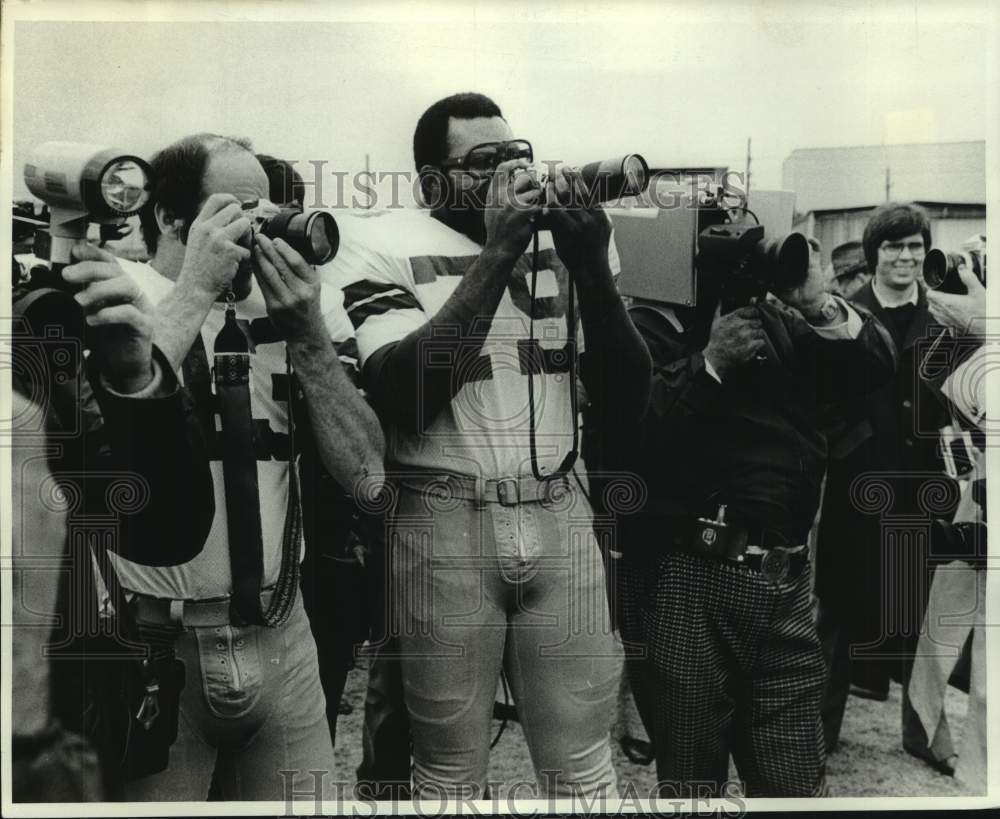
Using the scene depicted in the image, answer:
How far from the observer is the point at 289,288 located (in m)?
2.95

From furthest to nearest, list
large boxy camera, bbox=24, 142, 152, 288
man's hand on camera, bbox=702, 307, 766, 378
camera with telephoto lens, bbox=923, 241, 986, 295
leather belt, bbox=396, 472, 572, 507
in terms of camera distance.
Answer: camera with telephoto lens, bbox=923, 241, 986, 295, man's hand on camera, bbox=702, 307, 766, 378, leather belt, bbox=396, 472, 572, 507, large boxy camera, bbox=24, 142, 152, 288

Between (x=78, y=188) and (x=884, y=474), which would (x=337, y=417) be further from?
(x=884, y=474)

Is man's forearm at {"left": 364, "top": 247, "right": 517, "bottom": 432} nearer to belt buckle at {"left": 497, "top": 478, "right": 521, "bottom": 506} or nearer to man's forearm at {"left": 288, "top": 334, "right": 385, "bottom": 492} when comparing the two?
man's forearm at {"left": 288, "top": 334, "right": 385, "bottom": 492}

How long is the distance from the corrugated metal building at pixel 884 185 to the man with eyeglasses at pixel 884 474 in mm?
49

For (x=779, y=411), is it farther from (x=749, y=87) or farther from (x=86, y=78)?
(x=86, y=78)

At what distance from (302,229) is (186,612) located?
98cm

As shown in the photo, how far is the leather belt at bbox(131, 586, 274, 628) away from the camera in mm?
2934

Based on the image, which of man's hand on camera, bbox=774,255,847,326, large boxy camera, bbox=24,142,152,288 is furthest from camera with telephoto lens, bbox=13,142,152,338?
man's hand on camera, bbox=774,255,847,326

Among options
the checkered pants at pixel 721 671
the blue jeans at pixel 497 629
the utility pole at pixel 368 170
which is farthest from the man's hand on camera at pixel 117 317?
the checkered pants at pixel 721 671

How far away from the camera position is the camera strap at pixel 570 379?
302 cm

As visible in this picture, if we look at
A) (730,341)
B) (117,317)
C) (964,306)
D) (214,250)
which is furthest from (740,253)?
(117,317)

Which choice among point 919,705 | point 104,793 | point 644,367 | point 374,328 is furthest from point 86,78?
point 919,705

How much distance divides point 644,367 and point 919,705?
122 cm

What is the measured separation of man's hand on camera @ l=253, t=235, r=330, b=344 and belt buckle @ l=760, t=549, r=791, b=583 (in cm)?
127
